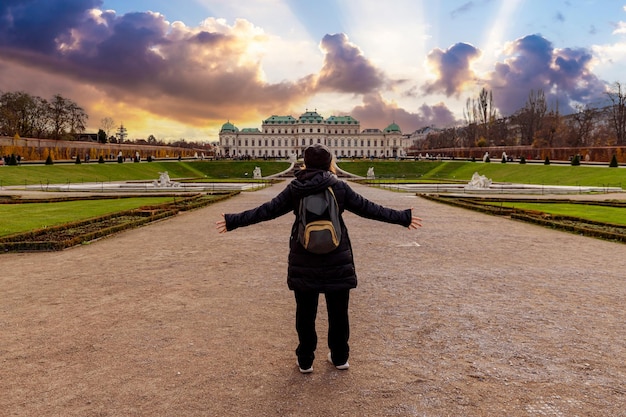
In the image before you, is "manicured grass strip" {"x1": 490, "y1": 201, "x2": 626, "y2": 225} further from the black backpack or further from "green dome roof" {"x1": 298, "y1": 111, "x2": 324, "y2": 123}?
"green dome roof" {"x1": 298, "y1": 111, "x2": 324, "y2": 123}

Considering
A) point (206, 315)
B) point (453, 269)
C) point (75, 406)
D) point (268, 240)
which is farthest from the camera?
point (268, 240)

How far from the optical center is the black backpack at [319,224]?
407 centimetres

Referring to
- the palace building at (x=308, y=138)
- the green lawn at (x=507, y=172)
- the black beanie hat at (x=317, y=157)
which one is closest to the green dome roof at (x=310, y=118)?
the palace building at (x=308, y=138)

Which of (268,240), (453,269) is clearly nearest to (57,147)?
(268,240)

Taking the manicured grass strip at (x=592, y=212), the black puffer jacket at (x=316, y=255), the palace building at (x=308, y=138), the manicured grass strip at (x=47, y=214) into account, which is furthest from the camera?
the palace building at (x=308, y=138)

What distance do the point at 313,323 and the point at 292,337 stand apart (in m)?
1.11

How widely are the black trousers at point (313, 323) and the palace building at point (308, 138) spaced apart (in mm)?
139964

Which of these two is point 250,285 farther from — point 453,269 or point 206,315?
point 453,269

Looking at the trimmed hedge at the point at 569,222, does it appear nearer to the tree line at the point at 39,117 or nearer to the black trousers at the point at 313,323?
the black trousers at the point at 313,323

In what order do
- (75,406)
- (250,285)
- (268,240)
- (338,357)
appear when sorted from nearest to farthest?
(75,406), (338,357), (250,285), (268,240)

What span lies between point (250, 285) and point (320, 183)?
4174 millimetres

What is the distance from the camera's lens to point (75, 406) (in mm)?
3930

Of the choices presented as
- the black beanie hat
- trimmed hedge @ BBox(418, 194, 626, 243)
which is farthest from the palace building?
the black beanie hat

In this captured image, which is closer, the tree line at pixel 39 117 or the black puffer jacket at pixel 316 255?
the black puffer jacket at pixel 316 255
